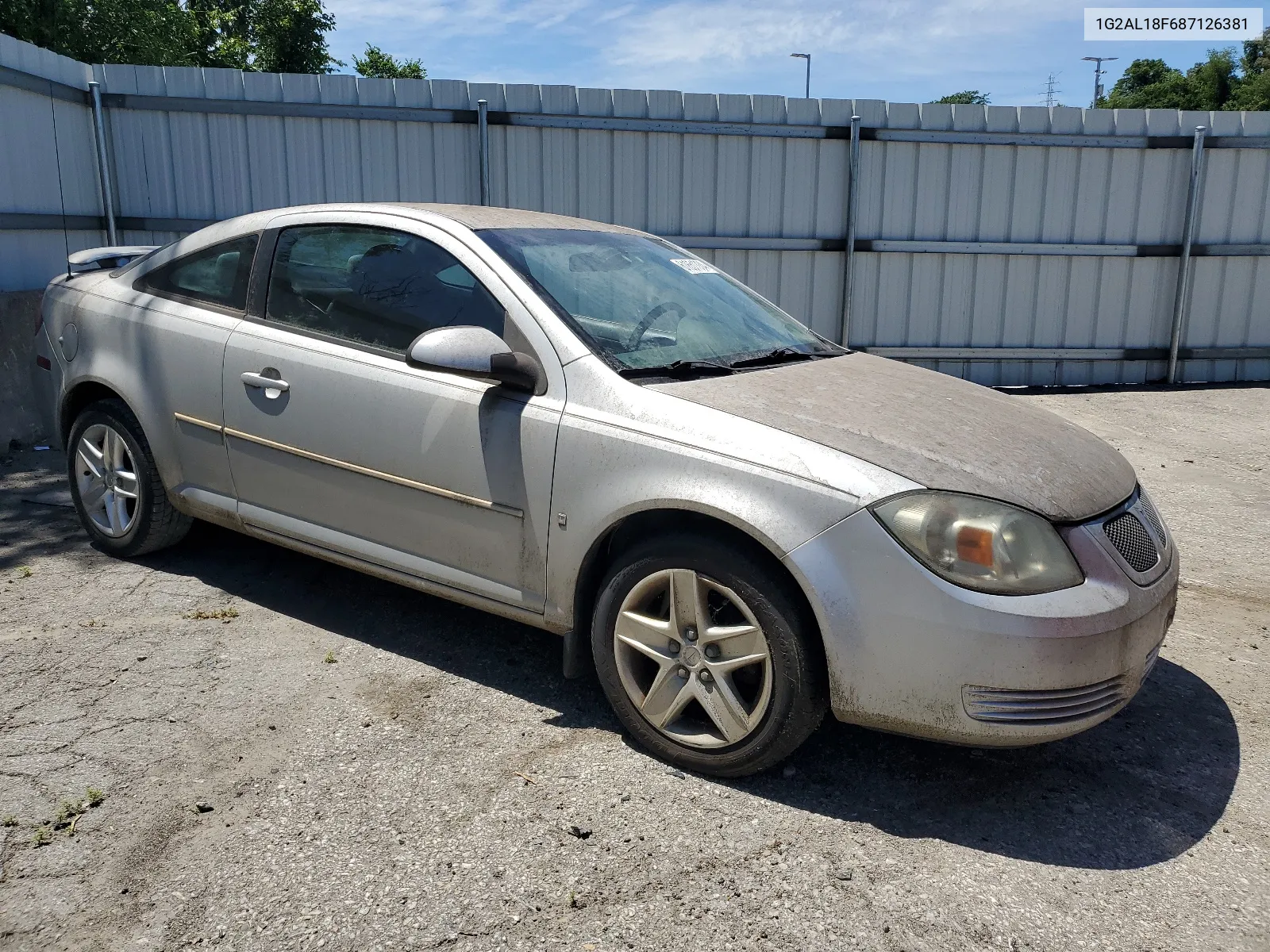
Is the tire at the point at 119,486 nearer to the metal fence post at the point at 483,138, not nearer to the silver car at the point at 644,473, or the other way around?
the silver car at the point at 644,473

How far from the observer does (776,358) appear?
3.78m

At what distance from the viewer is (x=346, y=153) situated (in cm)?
965

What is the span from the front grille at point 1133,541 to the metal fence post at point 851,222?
→ 24.6 ft

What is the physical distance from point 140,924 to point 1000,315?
10073 mm

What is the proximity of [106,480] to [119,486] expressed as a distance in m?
0.09

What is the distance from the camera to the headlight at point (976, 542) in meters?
2.74

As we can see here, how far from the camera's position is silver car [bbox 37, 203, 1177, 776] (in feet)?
9.13

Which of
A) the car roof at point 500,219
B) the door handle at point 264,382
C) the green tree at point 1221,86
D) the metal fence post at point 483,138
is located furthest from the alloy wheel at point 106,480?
the green tree at point 1221,86

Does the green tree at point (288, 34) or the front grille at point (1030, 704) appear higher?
the green tree at point (288, 34)

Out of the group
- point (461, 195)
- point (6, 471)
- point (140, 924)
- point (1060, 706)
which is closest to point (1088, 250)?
point (461, 195)

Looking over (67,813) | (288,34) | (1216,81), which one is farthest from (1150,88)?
(67,813)

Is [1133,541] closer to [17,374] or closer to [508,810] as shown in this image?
[508,810]

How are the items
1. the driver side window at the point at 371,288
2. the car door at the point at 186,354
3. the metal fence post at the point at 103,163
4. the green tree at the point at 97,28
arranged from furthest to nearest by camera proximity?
the green tree at the point at 97,28 → the metal fence post at the point at 103,163 → the car door at the point at 186,354 → the driver side window at the point at 371,288

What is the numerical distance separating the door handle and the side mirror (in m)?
0.81
